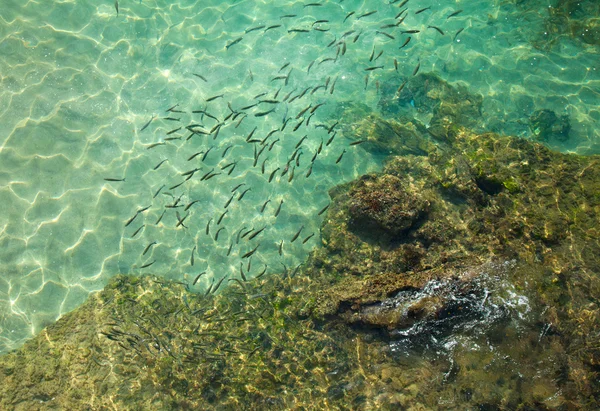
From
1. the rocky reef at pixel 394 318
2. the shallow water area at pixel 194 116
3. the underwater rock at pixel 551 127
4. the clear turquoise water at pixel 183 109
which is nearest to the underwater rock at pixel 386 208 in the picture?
the rocky reef at pixel 394 318

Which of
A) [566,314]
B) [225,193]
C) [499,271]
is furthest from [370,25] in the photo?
[566,314]

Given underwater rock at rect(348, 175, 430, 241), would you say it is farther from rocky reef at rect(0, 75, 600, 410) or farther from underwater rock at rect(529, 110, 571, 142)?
underwater rock at rect(529, 110, 571, 142)

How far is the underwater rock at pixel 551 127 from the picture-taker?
404 inches

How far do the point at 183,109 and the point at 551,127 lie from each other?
1017cm

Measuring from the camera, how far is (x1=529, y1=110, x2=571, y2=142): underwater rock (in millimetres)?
10266

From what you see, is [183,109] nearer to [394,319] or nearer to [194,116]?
[194,116]

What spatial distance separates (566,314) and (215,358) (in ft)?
17.4

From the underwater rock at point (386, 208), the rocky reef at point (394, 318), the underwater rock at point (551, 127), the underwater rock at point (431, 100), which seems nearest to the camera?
the rocky reef at point (394, 318)

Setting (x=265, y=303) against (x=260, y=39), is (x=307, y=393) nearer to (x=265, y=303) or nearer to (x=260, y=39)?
(x=265, y=303)

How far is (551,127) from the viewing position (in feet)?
33.9

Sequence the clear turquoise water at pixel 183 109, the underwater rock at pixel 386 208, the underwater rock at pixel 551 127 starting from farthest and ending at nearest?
the underwater rock at pixel 551 127, the clear turquoise water at pixel 183 109, the underwater rock at pixel 386 208

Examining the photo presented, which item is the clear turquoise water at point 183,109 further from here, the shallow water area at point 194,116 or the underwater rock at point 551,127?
the underwater rock at point 551,127

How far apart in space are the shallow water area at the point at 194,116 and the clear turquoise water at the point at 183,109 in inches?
1.5

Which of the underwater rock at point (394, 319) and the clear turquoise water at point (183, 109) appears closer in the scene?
the underwater rock at point (394, 319)
